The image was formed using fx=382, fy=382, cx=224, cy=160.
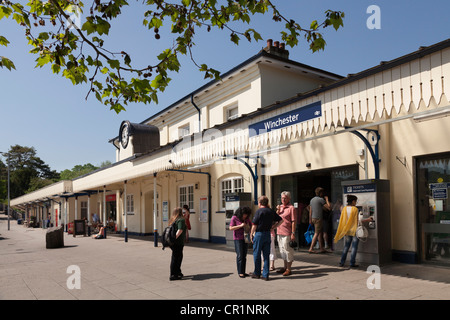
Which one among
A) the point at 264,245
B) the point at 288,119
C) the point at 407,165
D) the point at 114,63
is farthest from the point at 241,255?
the point at 114,63

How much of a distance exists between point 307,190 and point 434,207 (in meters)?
4.49

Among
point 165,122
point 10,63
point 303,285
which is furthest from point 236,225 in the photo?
point 165,122

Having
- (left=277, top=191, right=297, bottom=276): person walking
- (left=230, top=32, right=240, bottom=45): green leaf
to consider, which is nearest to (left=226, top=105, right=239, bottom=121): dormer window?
(left=277, top=191, right=297, bottom=276): person walking

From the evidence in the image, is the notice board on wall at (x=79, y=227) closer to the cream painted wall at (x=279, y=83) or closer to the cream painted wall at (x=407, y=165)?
the cream painted wall at (x=279, y=83)

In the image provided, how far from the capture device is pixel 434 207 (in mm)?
8008

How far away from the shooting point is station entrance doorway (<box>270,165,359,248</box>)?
10.3 meters

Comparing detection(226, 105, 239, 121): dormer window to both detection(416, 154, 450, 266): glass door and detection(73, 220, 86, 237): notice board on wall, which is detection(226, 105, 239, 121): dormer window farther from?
detection(73, 220, 86, 237): notice board on wall

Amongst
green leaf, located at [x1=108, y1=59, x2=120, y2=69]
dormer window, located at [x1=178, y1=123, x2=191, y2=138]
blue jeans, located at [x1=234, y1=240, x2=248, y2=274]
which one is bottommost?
blue jeans, located at [x1=234, y1=240, x2=248, y2=274]

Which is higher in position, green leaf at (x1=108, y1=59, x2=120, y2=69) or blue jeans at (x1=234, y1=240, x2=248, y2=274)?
green leaf at (x1=108, y1=59, x2=120, y2=69)

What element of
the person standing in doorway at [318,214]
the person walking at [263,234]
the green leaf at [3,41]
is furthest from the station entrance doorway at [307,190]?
the green leaf at [3,41]

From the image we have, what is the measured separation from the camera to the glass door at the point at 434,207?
25.6 ft

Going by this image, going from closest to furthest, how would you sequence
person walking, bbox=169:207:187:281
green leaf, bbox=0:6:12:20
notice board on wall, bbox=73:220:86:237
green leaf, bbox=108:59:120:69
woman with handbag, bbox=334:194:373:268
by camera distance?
green leaf, bbox=0:6:12:20 < green leaf, bbox=108:59:120:69 < person walking, bbox=169:207:187:281 < woman with handbag, bbox=334:194:373:268 < notice board on wall, bbox=73:220:86:237

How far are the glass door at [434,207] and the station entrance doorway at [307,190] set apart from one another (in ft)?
7.49

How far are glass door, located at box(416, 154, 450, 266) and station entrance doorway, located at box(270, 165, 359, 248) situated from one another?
2283mm
